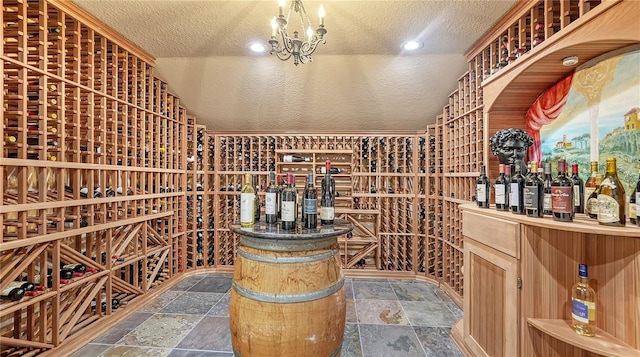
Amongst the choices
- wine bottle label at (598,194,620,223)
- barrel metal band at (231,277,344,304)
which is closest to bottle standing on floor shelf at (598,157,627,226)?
wine bottle label at (598,194,620,223)

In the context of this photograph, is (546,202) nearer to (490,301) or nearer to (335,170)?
(490,301)

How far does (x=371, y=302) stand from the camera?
2859 mm

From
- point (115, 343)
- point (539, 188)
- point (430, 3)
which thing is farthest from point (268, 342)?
point (430, 3)

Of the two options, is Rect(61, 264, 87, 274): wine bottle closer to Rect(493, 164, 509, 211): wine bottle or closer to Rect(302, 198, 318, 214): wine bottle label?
Rect(302, 198, 318, 214): wine bottle label

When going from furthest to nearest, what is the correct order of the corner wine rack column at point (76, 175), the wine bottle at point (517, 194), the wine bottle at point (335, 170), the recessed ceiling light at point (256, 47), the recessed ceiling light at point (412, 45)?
the wine bottle at point (335, 170), the recessed ceiling light at point (256, 47), the recessed ceiling light at point (412, 45), the corner wine rack column at point (76, 175), the wine bottle at point (517, 194)

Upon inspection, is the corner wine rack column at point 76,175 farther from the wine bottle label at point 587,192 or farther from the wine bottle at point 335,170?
the wine bottle label at point 587,192

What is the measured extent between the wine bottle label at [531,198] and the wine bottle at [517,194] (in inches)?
2.2

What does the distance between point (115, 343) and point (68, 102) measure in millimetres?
2015

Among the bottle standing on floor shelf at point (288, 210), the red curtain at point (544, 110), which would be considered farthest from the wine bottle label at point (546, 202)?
the bottle standing on floor shelf at point (288, 210)

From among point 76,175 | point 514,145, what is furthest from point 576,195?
point 76,175

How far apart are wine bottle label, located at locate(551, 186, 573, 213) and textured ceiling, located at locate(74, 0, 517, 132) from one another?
58.7 inches

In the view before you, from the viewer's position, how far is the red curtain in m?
1.68

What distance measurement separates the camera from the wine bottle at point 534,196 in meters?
1.36

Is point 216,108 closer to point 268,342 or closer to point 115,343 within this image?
point 115,343
